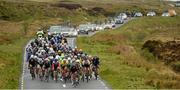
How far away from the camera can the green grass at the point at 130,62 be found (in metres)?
39.8

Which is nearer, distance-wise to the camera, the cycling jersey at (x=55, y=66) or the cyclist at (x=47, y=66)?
the cycling jersey at (x=55, y=66)

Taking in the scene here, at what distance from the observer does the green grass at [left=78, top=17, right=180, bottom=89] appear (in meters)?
39.8

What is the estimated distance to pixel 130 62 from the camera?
52.8 m

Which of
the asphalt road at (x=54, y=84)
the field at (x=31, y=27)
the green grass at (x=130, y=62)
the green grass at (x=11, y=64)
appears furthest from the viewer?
the field at (x=31, y=27)

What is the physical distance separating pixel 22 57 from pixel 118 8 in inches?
4589

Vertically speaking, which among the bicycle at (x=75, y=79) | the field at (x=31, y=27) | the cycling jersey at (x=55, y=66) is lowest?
the field at (x=31, y=27)

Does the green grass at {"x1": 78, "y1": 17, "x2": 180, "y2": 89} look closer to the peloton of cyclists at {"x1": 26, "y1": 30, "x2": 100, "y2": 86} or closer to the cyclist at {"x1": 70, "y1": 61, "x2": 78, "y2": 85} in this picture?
the peloton of cyclists at {"x1": 26, "y1": 30, "x2": 100, "y2": 86}

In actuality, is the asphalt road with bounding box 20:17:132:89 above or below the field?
above

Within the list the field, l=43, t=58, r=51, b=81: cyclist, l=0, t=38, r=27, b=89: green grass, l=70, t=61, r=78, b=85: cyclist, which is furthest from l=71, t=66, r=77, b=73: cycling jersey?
l=0, t=38, r=27, b=89: green grass

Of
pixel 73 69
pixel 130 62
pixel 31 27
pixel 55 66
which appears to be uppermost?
pixel 73 69

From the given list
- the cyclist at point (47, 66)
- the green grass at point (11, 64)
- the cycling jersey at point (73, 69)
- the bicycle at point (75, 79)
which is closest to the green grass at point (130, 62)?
the bicycle at point (75, 79)

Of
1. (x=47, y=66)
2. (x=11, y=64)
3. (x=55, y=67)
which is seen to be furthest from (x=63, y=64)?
(x=11, y=64)

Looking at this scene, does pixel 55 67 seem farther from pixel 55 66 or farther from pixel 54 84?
pixel 54 84

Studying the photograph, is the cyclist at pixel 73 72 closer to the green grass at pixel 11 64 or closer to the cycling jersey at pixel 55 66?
the cycling jersey at pixel 55 66
